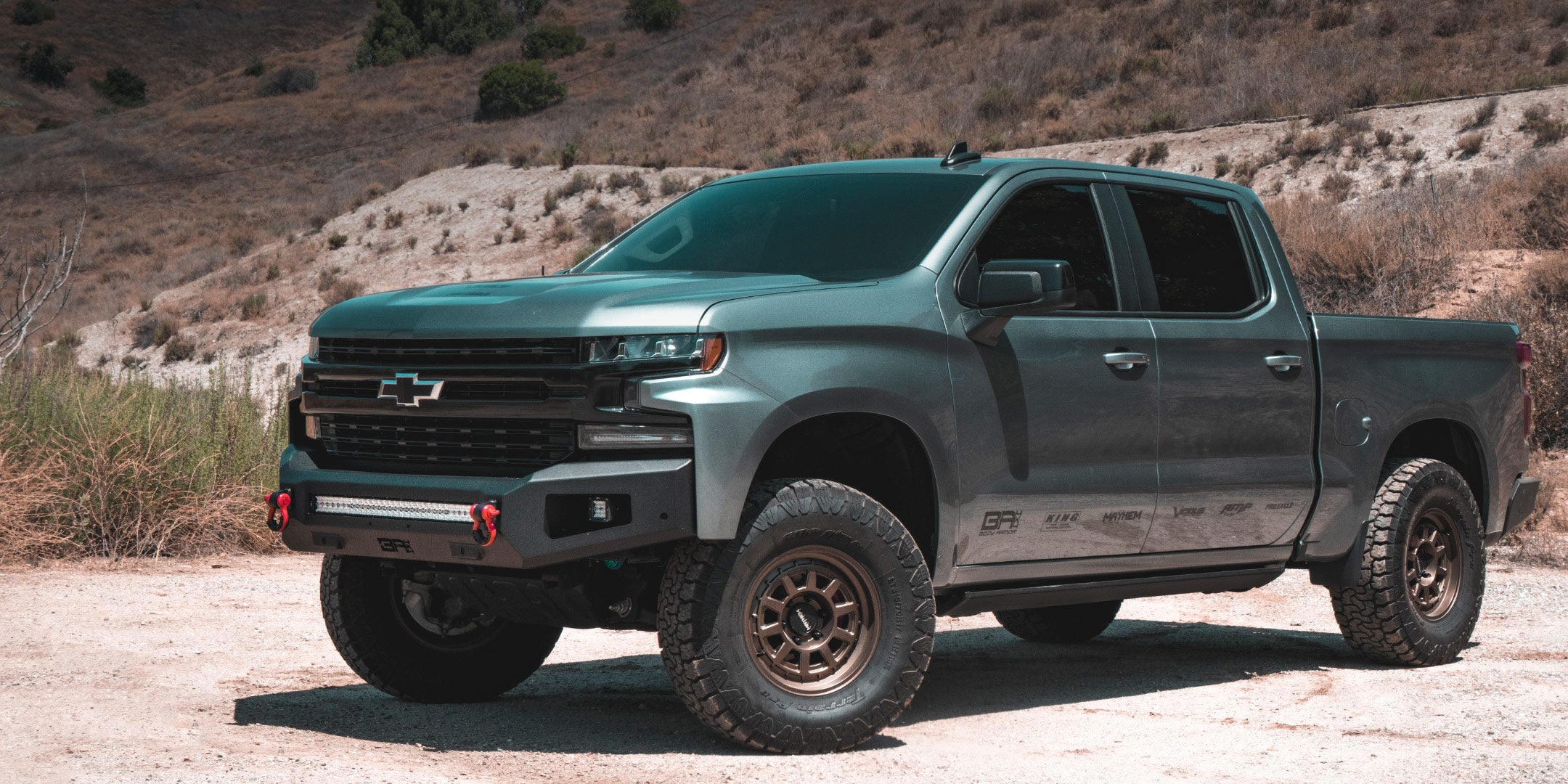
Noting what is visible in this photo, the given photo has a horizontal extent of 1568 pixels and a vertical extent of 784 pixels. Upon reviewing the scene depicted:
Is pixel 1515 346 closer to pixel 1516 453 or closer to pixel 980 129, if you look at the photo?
pixel 1516 453

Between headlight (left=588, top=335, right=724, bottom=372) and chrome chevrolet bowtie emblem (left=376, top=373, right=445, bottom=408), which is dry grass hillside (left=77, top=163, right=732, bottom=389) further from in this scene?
headlight (left=588, top=335, right=724, bottom=372)

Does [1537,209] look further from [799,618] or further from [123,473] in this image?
[799,618]

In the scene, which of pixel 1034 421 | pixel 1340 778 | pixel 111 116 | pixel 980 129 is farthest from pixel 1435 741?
pixel 111 116

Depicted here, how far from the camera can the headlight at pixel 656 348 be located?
4.92 metres

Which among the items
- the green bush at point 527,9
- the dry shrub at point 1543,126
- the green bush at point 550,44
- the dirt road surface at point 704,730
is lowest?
the dirt road surface at point 704,730

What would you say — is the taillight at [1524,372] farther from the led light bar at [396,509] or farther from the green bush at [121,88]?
the green bush at [121,88]

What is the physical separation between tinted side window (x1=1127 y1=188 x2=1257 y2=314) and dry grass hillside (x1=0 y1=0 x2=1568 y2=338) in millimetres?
22287

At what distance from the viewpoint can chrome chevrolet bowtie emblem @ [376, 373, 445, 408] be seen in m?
5.15

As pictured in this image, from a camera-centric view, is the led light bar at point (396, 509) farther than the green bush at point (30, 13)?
No

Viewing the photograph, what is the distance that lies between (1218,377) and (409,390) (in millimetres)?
3164

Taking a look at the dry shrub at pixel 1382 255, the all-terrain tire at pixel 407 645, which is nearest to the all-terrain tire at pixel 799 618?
the all-terrain tire at pixel 407 645

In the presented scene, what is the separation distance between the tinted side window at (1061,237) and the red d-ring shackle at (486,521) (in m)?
2.15

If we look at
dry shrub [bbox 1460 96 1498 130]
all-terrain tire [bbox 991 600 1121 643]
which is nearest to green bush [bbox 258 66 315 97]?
dry shrub [bbox 1460 96 1498 130]

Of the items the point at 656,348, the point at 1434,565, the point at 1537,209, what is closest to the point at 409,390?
the point at 656,348
